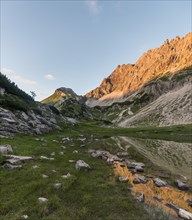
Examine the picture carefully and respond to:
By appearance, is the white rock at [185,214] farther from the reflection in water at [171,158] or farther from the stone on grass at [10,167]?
the stone on grass at [10,167]

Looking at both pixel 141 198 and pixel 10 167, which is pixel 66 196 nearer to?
pixel 141 198

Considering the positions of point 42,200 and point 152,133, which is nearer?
point 42,200

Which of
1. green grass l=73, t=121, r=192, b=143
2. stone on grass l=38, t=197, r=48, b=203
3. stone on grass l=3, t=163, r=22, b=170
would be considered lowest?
green grass l=73, t=121, r=192, b=143

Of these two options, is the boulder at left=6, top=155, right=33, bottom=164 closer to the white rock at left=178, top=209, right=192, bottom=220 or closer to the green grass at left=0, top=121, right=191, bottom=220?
the green grass at left=0, top=121, right=191, bottom=220

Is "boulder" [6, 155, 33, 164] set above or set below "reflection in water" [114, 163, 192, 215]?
above

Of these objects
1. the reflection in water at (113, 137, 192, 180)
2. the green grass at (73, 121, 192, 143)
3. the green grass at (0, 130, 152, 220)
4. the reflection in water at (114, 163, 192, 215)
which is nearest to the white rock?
the reflection in water at (114, 163, 192, 215)

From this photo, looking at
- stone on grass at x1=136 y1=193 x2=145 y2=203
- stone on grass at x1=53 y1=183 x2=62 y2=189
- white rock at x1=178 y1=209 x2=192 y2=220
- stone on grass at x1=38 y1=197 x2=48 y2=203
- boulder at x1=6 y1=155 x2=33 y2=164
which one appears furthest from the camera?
boulder at x1=6 y1=155 x2=33 y2=164

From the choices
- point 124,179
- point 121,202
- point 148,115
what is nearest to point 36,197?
point 121,202

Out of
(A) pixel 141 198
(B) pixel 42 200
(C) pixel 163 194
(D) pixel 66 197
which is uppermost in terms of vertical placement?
(B) pixel 42 200

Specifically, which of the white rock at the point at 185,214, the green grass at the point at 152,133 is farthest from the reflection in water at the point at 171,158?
the green grass at the point at 152,133

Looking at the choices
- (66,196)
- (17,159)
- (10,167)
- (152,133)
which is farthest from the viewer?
(152,133)

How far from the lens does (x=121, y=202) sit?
13.2 meters

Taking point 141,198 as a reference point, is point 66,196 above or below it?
above

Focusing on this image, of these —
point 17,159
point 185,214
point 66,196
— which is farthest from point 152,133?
point 66,196
